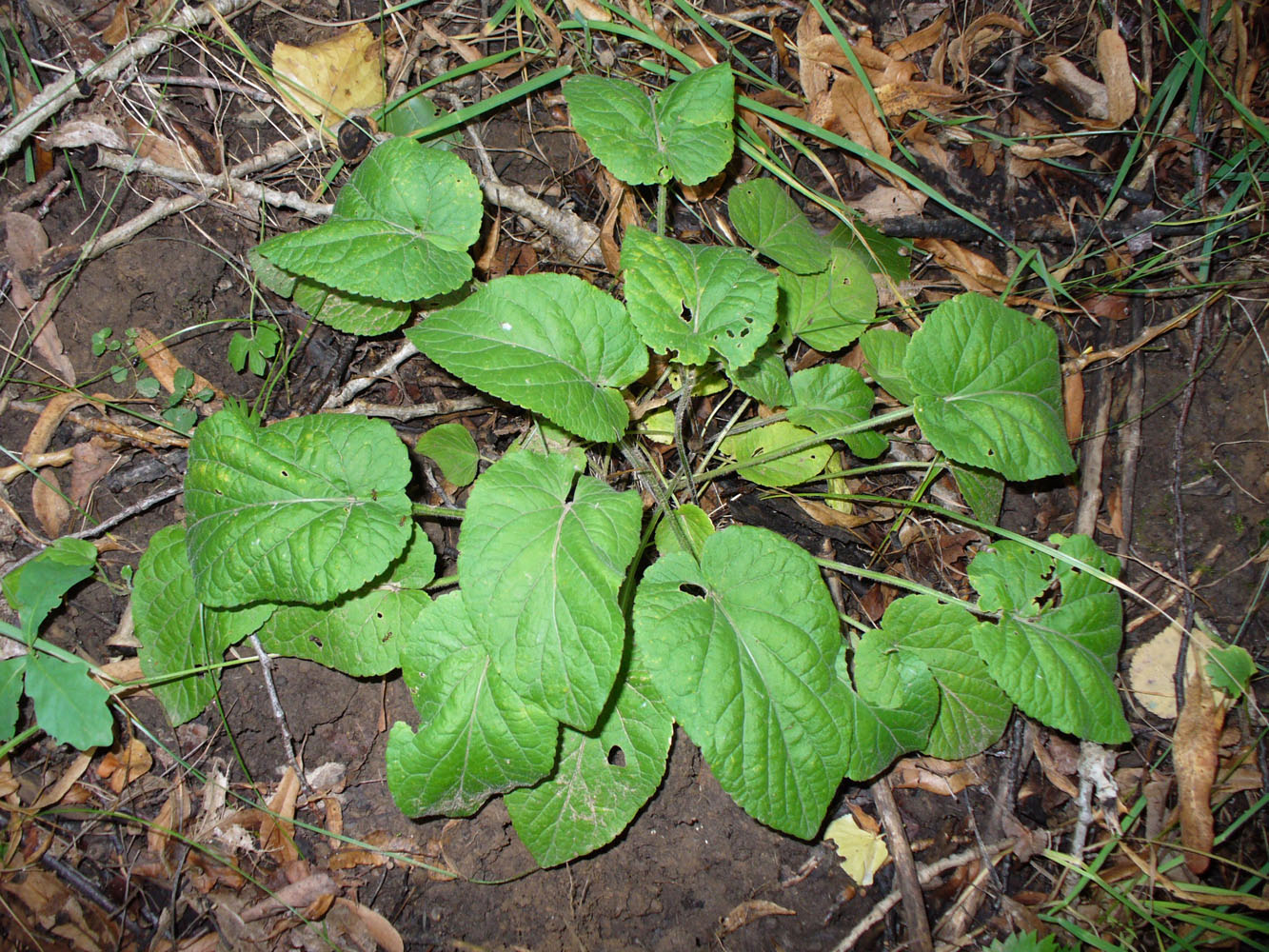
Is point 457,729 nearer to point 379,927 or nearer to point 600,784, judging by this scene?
point 600,784

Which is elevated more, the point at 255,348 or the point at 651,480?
the point at 255,348

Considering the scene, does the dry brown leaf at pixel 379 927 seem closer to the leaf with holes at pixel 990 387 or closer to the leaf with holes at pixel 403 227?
the leaf with holes at pixel 403 227

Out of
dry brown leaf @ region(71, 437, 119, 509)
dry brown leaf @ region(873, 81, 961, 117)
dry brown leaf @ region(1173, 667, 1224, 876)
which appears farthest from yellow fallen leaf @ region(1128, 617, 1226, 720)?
dry brown leaf @ region(71, 437, 119, 509)

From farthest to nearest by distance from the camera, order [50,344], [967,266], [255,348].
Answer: [967,266] → [255,348] → [50,344]

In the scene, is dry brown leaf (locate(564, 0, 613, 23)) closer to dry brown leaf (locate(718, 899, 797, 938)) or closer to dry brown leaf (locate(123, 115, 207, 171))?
dry brown leaf (locate(123, 115, 207, 171))

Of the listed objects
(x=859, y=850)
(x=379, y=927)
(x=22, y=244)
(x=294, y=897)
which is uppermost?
(x=22, y=244)

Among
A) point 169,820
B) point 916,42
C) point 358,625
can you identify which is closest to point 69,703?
point 169,820

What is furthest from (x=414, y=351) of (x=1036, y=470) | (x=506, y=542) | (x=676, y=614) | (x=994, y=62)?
(x=994, y=62)
